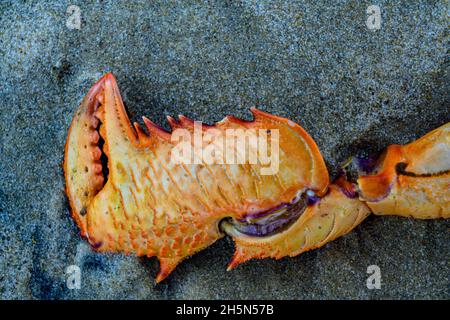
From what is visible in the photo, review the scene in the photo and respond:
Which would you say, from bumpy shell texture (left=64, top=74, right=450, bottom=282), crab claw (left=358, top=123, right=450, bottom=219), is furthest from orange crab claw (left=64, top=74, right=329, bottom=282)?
crab claw (left=358, top=123, right=450, bottom=219)

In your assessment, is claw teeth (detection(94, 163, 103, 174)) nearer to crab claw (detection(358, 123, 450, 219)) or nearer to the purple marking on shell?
the purple marking on shell

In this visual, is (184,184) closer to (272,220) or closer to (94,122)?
(272,220)

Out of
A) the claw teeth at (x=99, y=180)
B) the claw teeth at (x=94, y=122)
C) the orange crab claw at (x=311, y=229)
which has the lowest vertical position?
the orange crab claw at (x=311, y=229)

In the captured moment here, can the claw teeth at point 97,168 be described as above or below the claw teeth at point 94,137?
below

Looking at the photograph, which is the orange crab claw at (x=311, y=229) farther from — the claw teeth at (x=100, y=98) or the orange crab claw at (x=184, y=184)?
the claw teeth at (x=100, y=98)

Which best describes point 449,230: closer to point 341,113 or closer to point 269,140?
point 341,113

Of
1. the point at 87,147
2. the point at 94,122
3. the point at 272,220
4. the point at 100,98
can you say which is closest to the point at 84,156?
the point at 87,147

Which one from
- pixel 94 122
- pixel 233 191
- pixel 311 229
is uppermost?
pixel 94 122

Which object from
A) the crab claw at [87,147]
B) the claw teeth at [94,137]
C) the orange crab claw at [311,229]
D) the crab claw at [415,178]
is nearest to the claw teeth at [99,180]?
the crab claw at [87,147]

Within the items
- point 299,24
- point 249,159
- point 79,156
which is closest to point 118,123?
point 79,156
